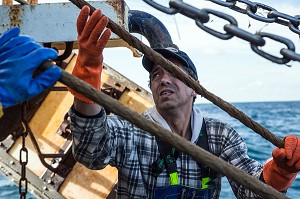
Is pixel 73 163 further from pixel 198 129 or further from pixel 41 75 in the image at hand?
pixel 41 75

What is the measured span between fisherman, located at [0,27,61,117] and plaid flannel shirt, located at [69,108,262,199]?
2.97 feet

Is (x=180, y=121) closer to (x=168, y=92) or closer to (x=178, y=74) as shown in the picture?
(x=168, y=92)

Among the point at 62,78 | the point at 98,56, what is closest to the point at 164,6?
the point at 98,56

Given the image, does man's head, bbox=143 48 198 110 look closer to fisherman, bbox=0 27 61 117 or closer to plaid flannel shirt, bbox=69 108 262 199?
plaid flannel shirt, bbox=69 108 262 199

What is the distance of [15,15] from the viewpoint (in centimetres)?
284

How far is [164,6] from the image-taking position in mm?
2369

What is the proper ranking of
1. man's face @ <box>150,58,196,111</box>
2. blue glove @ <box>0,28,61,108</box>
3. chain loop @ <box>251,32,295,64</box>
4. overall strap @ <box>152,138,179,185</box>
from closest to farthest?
blue glove @ <box>0,28,61,108</box> → chain loop @ <box>251,32,295,64</box> → overall strap @ <box>152,138,179,185</box> → man's face @ <box>150,58,196,111</box>

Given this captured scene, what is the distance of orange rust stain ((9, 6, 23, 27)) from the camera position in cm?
283

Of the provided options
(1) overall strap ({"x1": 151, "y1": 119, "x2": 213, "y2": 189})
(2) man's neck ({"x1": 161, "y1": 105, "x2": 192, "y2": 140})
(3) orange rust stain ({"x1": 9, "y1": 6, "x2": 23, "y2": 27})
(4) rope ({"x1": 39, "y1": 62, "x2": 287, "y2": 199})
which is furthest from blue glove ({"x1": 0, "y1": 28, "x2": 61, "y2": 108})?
(2) man's neck ({"x1": 161, "y1": 105, "x2": 192, "y2": 140})

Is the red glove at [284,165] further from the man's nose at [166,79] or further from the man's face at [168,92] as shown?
the man's nose at [166,79]

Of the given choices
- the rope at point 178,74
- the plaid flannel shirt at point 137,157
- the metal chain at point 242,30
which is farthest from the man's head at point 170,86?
the metal chain at point 242,30

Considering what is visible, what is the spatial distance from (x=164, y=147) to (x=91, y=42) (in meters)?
0.97

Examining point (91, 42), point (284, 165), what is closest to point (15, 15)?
point (91, 42)

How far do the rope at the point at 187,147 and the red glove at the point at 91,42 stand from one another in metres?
0.60
